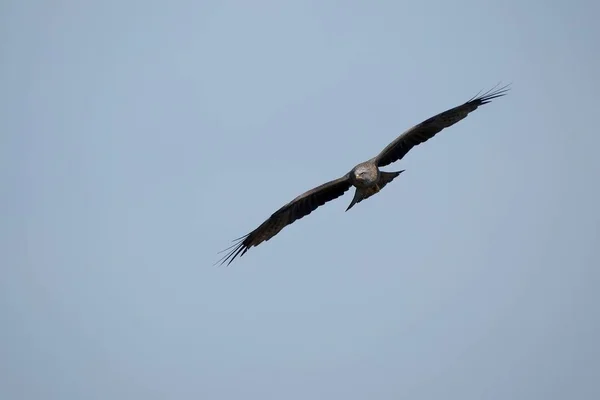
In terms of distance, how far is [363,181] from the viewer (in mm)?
14734

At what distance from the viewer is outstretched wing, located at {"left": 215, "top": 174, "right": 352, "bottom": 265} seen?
16.1 metres

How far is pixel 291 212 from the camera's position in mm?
16328

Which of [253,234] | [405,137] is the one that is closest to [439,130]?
[405,137]

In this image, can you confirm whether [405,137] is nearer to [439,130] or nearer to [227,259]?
[439,130]

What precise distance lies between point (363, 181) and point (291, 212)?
6.63ft

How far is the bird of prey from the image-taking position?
14838 millimetres

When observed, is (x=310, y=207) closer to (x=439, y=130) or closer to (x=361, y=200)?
(x=361, y=200)

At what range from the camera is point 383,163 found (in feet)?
51.6

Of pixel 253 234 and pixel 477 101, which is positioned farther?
pixel 253 234

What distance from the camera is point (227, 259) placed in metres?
16.2

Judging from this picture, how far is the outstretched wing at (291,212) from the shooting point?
1614 centimetres

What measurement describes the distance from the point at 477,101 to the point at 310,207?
3.33 m

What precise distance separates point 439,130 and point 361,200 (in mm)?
→ 1866

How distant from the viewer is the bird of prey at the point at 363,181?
14838 millimetres
